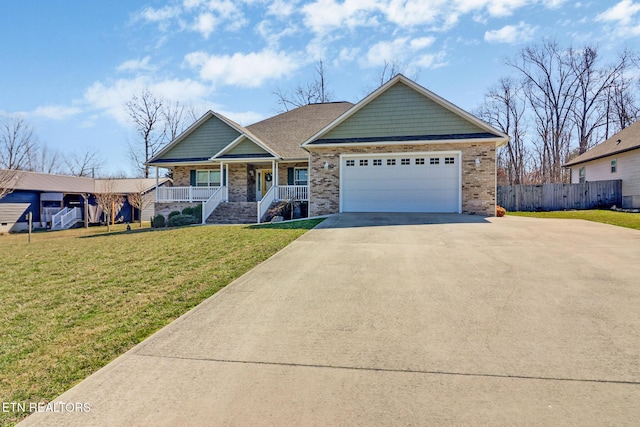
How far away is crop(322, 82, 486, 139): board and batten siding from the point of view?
1469 cm

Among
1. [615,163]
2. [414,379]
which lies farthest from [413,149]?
[615,163]

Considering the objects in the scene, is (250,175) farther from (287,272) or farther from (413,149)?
(287,272)

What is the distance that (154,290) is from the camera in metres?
5.56

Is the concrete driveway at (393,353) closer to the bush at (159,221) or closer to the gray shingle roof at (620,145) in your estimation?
the bush at (159,221)

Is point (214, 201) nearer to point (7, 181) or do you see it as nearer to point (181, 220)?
point (181, 220)

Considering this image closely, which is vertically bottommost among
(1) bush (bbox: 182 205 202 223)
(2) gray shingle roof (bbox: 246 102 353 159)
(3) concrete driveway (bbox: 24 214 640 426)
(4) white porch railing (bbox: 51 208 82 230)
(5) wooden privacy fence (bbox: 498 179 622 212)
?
(3) concrete driveway (bbox: 24 214 640 426)

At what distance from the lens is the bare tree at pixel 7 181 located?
2192 centimetres

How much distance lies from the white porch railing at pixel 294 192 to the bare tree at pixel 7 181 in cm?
1859

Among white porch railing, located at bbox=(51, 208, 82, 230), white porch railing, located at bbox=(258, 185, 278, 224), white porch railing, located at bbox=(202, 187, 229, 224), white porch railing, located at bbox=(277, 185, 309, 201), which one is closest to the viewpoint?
white porch railing, located at bbox=(258, 185, 278, 224)

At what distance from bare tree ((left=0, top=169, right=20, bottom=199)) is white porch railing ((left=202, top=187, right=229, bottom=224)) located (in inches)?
581

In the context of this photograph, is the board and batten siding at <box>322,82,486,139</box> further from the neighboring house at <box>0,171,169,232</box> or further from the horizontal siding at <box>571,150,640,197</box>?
the neighboring house at <box>0,171,169,232</box>

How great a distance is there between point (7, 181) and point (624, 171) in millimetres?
40134

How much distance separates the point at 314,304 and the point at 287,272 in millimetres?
1614

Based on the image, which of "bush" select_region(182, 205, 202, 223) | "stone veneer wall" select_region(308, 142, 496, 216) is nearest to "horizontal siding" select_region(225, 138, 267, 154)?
"bush" select_region(182, 205, 202, 223)
